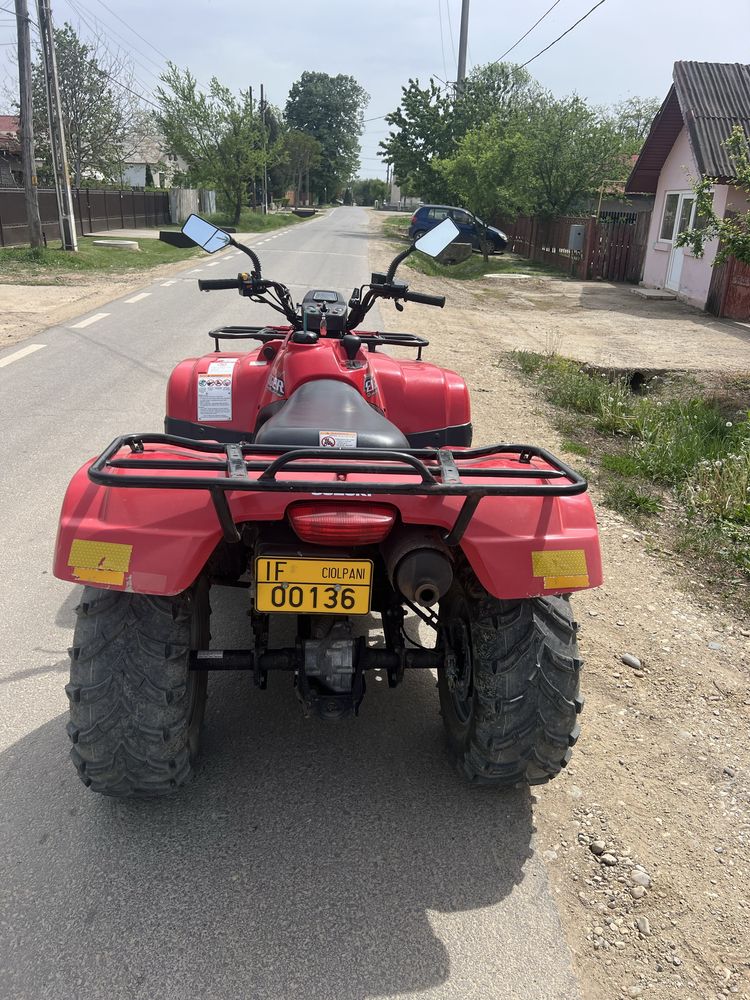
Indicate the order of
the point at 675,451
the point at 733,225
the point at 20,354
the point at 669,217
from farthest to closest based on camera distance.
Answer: the point at 669,217
the point at 20,354
the point at 733,225
the point at 675,451

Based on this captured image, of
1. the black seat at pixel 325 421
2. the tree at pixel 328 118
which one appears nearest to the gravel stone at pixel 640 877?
the black seat at pixel 325 421

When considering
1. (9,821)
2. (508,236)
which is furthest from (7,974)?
(508,236)

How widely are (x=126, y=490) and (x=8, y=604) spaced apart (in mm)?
1983

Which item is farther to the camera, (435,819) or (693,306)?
(693,306)

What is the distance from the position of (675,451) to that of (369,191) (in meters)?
123

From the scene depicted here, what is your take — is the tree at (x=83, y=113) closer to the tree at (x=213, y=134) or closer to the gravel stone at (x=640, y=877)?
the tree at (x=213, y=134)

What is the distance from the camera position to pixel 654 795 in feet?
8.95

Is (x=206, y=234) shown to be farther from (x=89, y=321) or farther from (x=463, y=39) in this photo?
(x=463, y=39)

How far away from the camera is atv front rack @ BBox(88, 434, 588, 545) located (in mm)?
1904

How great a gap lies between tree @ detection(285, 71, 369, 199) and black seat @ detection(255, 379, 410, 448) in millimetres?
100370

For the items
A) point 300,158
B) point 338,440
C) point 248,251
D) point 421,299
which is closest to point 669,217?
point 421,299

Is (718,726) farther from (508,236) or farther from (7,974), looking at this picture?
(508,236)

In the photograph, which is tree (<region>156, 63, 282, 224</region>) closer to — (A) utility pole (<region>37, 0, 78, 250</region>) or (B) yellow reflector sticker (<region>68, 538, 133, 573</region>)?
(A) utility pole (<region>37, 0, 78, 250</region>)

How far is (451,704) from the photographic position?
8.86 feet
